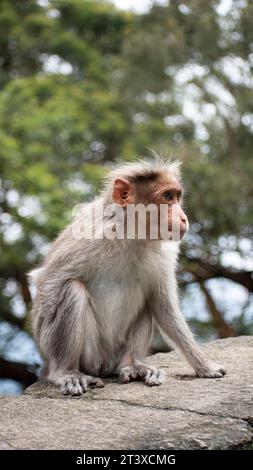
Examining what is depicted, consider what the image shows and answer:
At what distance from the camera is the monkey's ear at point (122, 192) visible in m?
6.45

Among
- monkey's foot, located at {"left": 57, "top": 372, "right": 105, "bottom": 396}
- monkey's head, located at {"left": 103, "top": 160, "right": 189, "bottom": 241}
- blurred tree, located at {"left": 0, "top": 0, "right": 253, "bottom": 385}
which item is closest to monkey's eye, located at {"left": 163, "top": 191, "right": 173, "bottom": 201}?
monkey's head, located at {"left": 103, "top": 160, "right": 189, "bottom": 241}

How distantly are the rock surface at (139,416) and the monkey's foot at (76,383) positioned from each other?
0.07 metres

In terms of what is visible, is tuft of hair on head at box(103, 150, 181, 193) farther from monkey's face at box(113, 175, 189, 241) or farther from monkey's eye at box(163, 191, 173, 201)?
monkey's eye at box(163, 191, 173, 201)

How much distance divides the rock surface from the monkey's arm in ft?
0.54

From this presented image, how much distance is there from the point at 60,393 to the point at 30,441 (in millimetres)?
1361

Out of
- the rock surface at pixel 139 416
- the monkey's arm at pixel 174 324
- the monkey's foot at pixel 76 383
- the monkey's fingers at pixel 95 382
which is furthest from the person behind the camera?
the monkey's arm at pixel 174 324

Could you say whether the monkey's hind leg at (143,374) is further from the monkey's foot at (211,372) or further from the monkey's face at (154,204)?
the monkey's face at (154,204)

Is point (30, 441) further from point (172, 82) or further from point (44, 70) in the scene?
point (44, 70)

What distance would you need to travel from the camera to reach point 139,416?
5180 mm

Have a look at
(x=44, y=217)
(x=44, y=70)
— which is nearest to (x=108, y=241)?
(x=44, y=217)

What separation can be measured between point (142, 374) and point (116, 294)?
686 millimetres

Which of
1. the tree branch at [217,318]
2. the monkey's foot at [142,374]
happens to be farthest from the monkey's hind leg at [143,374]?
the tree branch at [217,318]

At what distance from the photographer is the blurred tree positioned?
40.9ft

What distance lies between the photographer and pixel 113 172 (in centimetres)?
680
